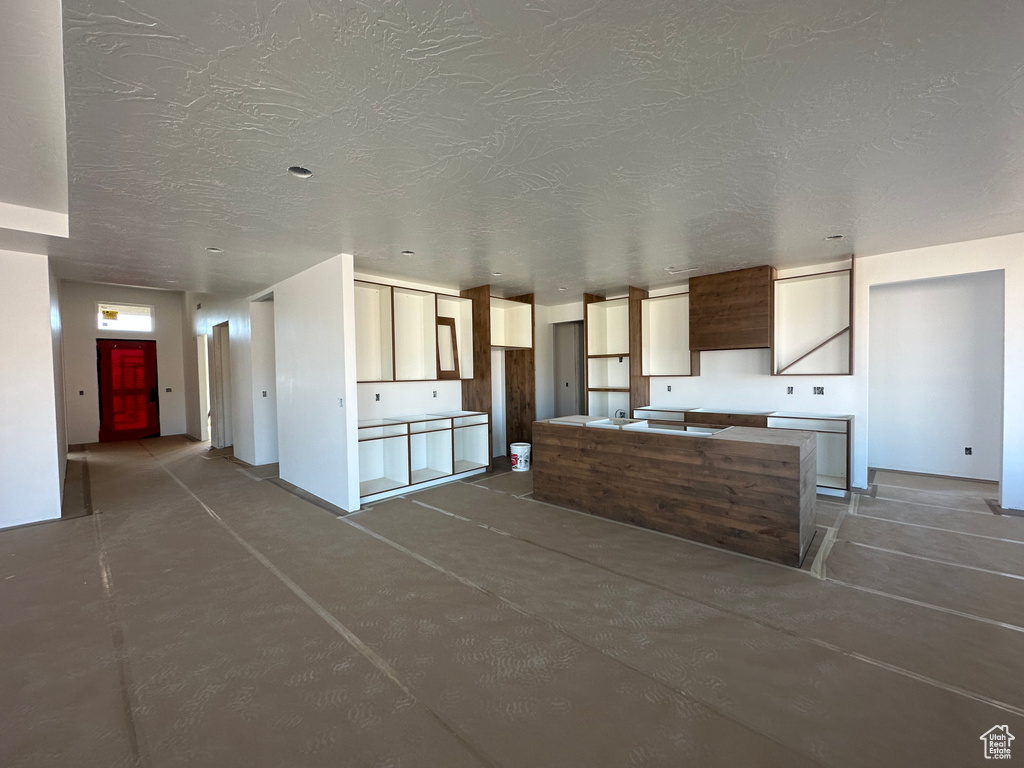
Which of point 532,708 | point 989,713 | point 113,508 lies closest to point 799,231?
point 989,713

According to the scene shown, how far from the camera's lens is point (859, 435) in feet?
15.8

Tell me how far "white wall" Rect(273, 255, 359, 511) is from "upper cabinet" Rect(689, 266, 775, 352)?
4.07 metres

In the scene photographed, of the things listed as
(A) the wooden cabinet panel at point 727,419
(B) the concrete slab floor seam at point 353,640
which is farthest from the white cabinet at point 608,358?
(B) the concrete slab floor seam at point 353,640

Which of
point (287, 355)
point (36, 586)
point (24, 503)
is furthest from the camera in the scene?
point (287, 355)

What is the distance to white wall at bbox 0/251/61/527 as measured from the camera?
403cm

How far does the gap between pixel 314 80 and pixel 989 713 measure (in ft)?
12.1

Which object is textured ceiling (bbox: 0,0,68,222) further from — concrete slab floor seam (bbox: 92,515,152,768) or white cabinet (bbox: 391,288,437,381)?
white cabinet (bbox: 391,288,437,381)

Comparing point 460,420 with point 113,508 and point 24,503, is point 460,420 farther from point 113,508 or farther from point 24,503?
point 24,503

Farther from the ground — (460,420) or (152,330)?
(152,330)

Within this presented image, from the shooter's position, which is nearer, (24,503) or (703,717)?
(703,717)

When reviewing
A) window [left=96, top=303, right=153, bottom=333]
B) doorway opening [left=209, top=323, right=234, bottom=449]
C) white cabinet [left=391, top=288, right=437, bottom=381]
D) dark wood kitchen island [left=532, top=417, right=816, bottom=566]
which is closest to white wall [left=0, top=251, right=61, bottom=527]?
white cabinet [left=391, top=288, right=437, bottom=381]

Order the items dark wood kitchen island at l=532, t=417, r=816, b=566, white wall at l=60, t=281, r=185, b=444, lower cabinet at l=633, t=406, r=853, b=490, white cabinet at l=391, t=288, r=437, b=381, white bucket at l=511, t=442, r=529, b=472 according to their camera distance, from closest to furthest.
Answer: dark wood kitchen island at l=532, t=417, r=816, b=566, lower cabinet at l=633, t=406, r=853, b=490, white cabinet at l=391, t=288, r=437, b=381, white bucket at l=511, t=442, r=529, b=472, white wall at l=60, t=281, r=185, b=444

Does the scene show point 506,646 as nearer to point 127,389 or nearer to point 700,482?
point 700,482

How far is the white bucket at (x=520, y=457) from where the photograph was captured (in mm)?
6172
